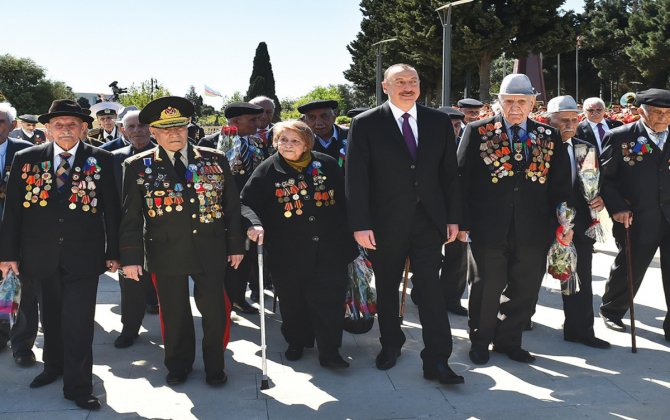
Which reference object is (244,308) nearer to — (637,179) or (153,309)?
(153,309)

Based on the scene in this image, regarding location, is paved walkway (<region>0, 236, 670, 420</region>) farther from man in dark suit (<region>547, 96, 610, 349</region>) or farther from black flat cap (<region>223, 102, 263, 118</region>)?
black flat cap (<region>223, 102, 263, 118</region>)

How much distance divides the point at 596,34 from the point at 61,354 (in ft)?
207

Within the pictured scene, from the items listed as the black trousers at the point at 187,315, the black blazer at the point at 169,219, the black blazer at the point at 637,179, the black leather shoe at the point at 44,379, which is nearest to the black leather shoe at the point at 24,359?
the black leather shoe at the point at 44,379

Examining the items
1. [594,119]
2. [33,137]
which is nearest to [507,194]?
[594,119]

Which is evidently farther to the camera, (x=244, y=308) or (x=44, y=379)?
(x=244, y=308)

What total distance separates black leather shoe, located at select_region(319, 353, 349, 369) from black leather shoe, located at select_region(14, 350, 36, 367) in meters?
2.26

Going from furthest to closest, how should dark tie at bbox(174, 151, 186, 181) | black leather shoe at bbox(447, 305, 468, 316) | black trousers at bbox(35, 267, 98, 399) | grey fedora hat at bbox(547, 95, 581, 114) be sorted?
1. black leather shoe at bbox(447, 305, 468, 316)
2. grey fedora hat at bbox(547, 95, 581, 114)
3. dark tie at bbox(174, 151, 186, 181)
4. black trousers at bbox(35, 267, 98, 399)

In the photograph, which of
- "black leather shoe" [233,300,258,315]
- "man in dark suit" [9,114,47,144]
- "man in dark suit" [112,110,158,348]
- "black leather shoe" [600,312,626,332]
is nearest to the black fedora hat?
"man in dark suit" [112,110,158,348]

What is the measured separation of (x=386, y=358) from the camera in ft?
16.4

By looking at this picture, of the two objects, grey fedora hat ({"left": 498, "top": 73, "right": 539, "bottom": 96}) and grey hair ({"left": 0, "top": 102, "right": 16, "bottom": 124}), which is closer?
grey fedora hat ({"left": 498, "top": 73, "right": 539, "bottom": 96})

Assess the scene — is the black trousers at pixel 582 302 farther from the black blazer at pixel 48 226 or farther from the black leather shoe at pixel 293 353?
the black blazer at pixel 48 226

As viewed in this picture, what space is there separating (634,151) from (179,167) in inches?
147

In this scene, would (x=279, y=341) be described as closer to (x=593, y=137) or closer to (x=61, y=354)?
(x=61, y=354)

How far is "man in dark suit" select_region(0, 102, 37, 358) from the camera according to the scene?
5191 mm
